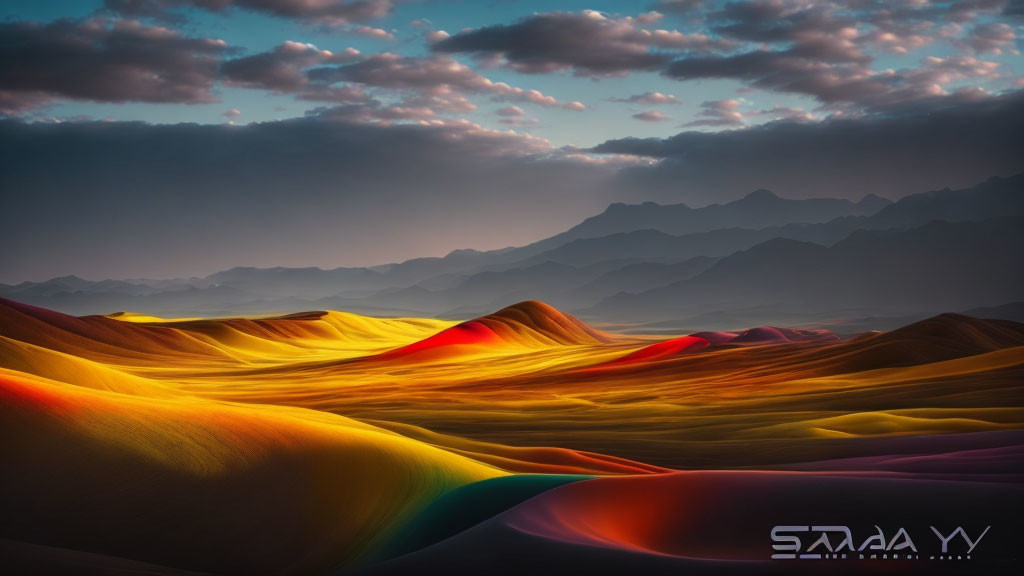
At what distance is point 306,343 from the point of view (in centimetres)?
7556

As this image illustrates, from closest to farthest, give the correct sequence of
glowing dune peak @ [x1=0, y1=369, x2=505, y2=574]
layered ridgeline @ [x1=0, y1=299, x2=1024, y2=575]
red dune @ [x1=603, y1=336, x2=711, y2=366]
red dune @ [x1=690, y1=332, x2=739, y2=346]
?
layered ridgeline @ [x1=0, y1=299, x2=1024, y2=575] → glowing dune peak @ [x1=0, y1=369, x2=505, y2=574] → red dune @ [x1=603, y1=336, x2=711, y2=366] → red dune @ [x1=690, y1=332, x2=739, y2=346]

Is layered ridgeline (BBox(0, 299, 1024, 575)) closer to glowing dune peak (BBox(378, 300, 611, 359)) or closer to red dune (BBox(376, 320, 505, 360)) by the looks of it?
red dune (BBox(376, 320, 505, 360))

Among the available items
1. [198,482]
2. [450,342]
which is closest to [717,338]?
[450,342]

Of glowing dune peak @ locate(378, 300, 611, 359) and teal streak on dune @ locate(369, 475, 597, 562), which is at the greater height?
teal streak on dune @ locate(369, 475, 597, 562)

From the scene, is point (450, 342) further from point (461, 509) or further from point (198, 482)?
point (461, 509)

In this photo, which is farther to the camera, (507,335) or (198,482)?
(507,335)

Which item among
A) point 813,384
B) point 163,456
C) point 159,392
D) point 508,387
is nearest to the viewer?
point 163,456

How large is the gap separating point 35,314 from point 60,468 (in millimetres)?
47529

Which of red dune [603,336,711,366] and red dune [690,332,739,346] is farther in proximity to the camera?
red dune [690,332,739,346]

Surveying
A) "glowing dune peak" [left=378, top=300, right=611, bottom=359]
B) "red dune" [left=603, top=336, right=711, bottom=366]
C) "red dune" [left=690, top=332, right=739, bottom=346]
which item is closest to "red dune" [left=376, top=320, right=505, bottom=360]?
"glowing dune peak" [left=378, top=300, right=611, bottom=359]

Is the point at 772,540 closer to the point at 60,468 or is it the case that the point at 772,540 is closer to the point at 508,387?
the point at 60,468

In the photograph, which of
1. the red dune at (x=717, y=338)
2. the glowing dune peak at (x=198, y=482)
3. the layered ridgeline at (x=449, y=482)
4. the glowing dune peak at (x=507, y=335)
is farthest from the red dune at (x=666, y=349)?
the glowing dune peak at (x=198, y=482)

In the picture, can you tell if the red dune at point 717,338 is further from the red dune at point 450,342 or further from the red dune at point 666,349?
the red dune at point 450,342

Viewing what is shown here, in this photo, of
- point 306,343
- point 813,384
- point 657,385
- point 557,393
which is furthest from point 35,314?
point 813,384
